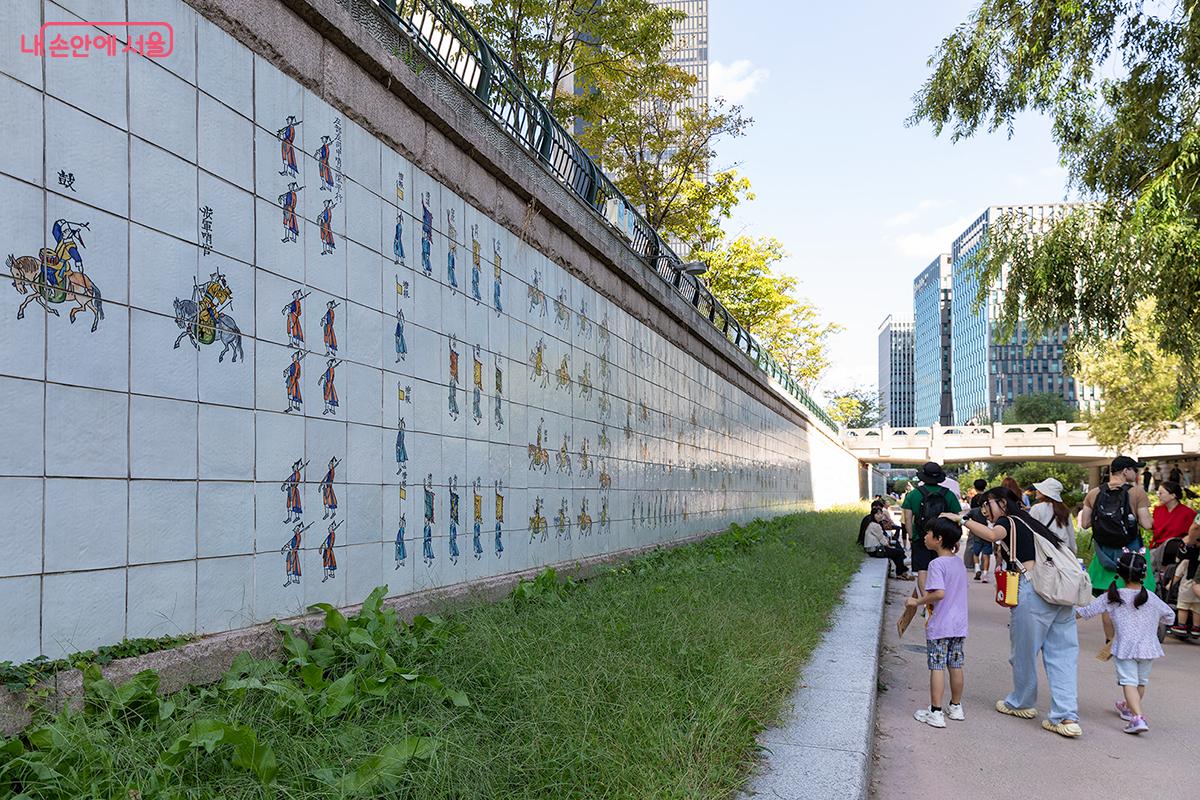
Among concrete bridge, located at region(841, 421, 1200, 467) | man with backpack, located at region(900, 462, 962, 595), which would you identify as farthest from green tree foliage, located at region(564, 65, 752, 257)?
concrete bridge, located at region(841, 421, 1200, 467)

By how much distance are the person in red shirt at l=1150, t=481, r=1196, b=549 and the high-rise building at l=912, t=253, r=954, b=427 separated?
149 metres

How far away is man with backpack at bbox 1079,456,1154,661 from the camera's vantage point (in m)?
8.60

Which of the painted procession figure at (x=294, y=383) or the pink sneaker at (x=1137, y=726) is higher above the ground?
the painted procession figure at (x=294, y=383)

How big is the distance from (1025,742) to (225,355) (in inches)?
204

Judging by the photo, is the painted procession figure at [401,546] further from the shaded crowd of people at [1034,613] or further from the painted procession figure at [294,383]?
the shaded crowd of people at [1034,613]

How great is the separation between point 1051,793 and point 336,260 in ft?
15.2

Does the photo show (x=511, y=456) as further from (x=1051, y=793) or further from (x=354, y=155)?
(x=1051, y=793)

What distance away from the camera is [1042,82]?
11.4 m

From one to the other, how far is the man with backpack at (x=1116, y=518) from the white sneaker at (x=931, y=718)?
320 cm

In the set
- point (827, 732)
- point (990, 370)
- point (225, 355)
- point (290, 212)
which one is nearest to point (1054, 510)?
point (827, 732)

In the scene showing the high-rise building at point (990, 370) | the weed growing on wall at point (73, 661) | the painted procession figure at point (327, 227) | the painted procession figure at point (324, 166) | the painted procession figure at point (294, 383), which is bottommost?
the weed growing on wall at point (73, 661)

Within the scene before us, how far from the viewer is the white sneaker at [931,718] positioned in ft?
20.4

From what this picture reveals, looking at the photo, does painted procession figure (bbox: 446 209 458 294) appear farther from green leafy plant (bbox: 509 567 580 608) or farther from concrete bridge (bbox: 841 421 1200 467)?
concrete bridge (bbox: 841 421 1200 467)

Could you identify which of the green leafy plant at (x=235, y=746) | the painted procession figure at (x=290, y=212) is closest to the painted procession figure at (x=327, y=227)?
the painted procession figure at (x=290, y=212)
